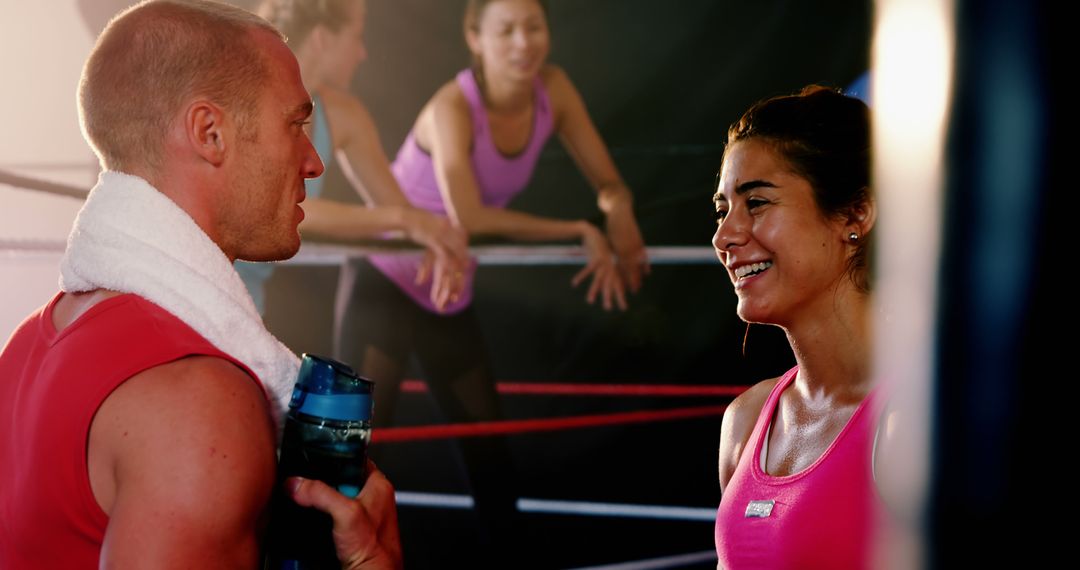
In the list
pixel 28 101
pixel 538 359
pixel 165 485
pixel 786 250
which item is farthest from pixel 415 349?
pixel 165 485

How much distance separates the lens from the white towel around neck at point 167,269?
0.96m

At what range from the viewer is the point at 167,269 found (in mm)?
967

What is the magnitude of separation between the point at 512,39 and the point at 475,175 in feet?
1.30

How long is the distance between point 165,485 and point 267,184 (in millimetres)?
333

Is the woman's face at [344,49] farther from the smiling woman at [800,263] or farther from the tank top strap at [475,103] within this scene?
the smiling woman at [800,263]

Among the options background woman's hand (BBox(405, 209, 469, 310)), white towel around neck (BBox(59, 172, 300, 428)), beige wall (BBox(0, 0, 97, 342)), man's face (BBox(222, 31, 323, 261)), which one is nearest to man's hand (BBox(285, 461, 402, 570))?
white towel around neck (BBox(59, 172, 300, 428))

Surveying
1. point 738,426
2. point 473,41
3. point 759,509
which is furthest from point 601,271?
point 759,509

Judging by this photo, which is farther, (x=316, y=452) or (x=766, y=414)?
(x=766, y=414)

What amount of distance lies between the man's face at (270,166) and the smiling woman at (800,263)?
67 cm

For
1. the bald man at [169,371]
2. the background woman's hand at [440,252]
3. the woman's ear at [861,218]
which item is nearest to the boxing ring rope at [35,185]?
the background woman's hand at [440,252]

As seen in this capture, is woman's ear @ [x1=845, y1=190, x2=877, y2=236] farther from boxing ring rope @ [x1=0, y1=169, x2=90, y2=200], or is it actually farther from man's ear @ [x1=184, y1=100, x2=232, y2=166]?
boxing ring rope @ [x1=0, y1=169, x2=90, y2=200]

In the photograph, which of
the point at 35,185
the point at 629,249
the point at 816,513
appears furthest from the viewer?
the point at 629,249

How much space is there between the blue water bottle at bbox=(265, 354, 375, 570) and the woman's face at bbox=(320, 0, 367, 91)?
215cm

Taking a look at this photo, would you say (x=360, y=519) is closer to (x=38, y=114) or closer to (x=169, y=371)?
(x=169, y=371)
